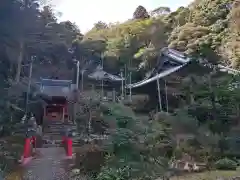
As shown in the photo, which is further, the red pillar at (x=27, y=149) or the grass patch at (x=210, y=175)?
the red pillar at (x=27, y=149)

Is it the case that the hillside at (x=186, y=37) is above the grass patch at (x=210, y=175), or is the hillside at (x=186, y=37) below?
above

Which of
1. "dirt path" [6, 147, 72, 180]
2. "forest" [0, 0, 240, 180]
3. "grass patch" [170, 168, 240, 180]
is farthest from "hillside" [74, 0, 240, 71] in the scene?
"dirt path" [6, 147, 72, 180]

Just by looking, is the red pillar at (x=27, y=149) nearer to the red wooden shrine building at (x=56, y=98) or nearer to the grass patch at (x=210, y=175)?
→ the grass patch at (x=210, y=175)

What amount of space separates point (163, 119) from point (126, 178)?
677 cm

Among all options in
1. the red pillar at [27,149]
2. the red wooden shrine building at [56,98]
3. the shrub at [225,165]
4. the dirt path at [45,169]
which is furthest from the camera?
the red wooden shrine building at [56,98]

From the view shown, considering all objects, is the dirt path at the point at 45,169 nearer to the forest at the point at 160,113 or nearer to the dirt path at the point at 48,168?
the dirt path at the point at 48,168

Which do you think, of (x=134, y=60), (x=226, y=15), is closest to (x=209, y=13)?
(x=226, y=15)

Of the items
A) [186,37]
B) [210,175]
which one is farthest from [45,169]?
[186,37]

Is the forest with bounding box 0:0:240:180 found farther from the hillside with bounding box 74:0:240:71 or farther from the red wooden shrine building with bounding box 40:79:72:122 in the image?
the red wooden shrine building with bounding box 40:79:72:122

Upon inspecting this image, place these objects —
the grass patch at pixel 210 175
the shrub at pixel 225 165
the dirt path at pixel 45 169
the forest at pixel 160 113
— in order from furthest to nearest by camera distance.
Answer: the shrub at pixel 225 165 → the forest at pixel 160 113 → the grass patch at pixel 210 175 → the dirt path at pixel 45 169

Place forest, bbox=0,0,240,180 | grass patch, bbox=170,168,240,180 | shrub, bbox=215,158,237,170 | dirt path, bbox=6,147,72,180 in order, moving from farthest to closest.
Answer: shrub, bbox=215,158,237,170, forest, bbox=0,0,240,180, grass patch, bbox=170,168,240,180, dirt path, bbox=6,147,72,180

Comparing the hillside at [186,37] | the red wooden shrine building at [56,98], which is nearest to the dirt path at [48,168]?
the red wooden shrine building at [56,98]

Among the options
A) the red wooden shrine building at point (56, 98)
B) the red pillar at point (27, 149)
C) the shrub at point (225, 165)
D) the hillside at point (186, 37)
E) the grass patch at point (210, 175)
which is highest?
the hillside at point (186, 37)

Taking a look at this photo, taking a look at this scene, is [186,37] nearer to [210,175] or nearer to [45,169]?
[210,175]
